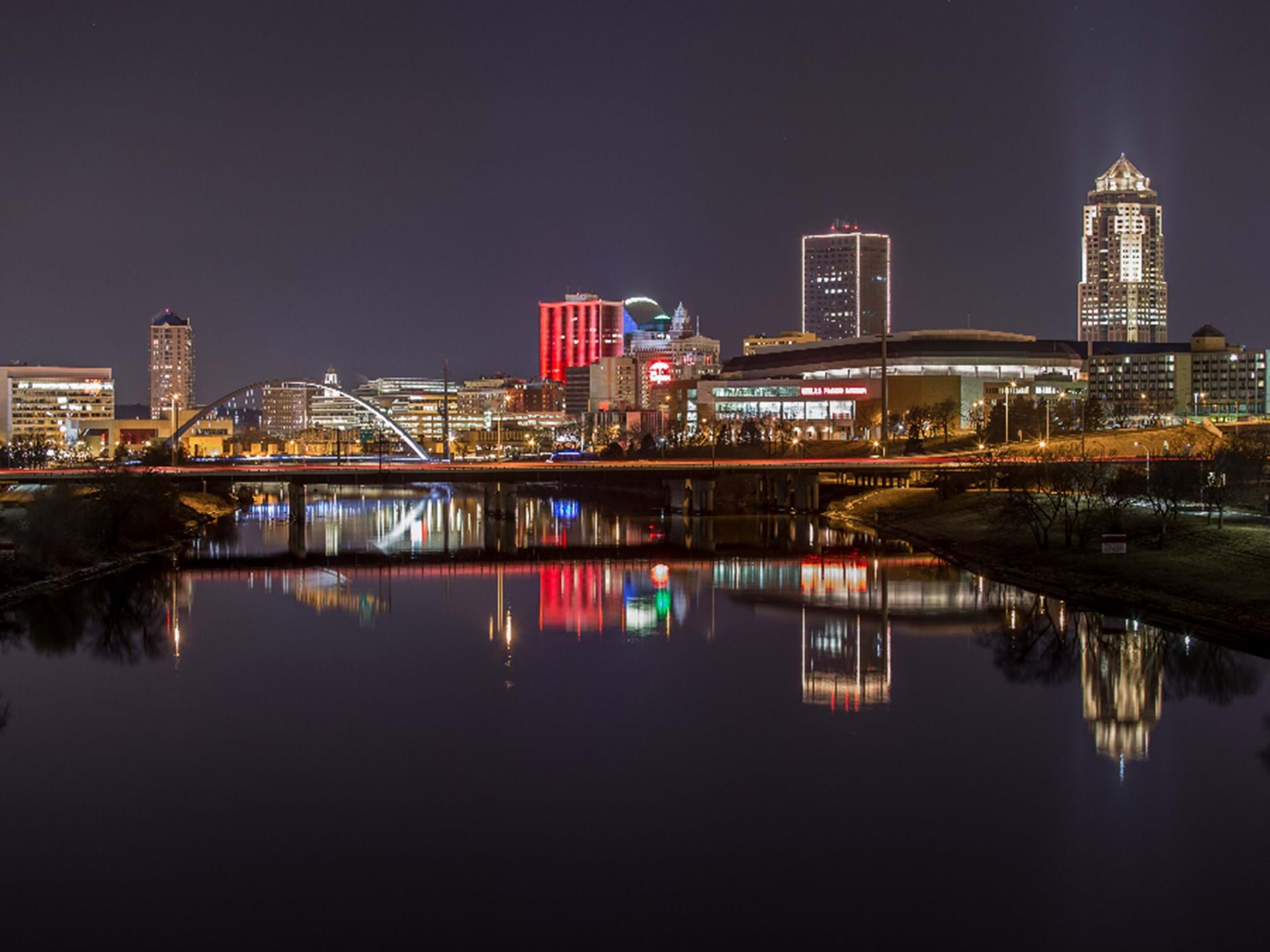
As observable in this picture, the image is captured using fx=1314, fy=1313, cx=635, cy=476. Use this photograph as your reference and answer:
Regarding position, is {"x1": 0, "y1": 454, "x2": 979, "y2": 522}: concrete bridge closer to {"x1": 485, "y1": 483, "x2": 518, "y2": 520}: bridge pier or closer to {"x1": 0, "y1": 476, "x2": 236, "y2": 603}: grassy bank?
{"x1": 485, "y1": 483, "x2": 518, "y2": 520}: bridge pier

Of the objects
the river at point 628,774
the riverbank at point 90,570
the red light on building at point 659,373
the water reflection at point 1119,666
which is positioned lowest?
the river at point 628,774

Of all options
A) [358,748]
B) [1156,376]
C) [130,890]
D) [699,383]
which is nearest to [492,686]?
[358,748]

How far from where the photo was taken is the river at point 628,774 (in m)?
16.1

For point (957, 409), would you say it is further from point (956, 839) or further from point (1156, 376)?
point (956, 839)

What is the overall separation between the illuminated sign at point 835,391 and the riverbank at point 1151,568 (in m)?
74.6

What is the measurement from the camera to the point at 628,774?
2158cm

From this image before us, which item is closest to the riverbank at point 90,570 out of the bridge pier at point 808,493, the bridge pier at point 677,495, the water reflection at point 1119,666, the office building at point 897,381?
the bridge pier at point 677,495

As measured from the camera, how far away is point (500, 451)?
150875mm

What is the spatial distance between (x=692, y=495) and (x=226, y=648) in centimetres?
4840

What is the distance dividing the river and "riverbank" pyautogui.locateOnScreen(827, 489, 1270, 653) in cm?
152

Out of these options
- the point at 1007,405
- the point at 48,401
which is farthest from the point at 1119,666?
the point at 48,401

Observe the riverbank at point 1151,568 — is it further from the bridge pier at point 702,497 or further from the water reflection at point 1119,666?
the bridge pier at point 702,497

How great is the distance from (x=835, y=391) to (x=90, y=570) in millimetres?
95277

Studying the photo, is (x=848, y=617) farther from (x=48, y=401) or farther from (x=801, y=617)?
(x=48, y=401)
